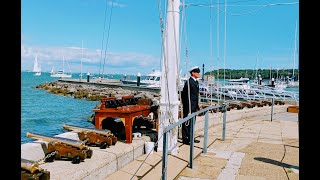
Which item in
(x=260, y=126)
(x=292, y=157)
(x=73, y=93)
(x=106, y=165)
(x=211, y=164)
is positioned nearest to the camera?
(x=106, y=165)

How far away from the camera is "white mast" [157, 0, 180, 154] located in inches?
219

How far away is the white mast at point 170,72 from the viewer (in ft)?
18.2

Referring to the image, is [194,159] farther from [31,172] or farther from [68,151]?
[31,172]

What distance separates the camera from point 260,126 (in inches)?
413

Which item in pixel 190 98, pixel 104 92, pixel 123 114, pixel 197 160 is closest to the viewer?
pixel 123 114

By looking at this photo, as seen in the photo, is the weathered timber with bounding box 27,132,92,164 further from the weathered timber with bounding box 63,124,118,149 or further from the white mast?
the white mast

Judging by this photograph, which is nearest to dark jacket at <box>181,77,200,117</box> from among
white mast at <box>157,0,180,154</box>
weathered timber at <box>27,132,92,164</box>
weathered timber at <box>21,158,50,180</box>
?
white mast at <box>157,0,180,154</box>

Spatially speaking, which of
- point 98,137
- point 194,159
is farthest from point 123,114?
point 194,159

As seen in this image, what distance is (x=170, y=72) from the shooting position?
18.5 ft

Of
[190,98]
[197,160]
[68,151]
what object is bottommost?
[197,160]

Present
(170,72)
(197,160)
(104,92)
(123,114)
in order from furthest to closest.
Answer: (104,92) → (197,160) → (170,72) → (123,114)
